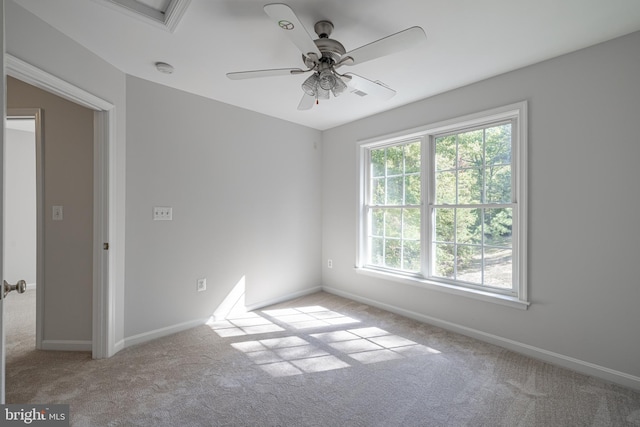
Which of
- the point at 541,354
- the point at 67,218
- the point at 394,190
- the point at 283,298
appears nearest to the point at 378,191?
the point at 394,190

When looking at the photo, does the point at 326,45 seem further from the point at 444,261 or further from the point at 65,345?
the point at 65,345

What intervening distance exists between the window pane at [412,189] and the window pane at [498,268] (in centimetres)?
94

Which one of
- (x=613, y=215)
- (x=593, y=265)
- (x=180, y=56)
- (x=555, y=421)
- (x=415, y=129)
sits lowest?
(x=555, y=421)

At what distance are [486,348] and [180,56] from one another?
363 cm

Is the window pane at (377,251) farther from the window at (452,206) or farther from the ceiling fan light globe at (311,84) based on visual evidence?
the ceiling fan light globe at (311,84)

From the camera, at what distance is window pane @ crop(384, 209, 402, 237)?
3588 millimetres

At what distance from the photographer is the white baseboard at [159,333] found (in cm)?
263

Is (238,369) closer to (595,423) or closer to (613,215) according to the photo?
(595,423)

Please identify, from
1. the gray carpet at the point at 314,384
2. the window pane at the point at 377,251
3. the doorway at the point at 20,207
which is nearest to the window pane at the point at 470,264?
the gray carpet at the point at 314,384

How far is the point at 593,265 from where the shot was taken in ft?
7.16

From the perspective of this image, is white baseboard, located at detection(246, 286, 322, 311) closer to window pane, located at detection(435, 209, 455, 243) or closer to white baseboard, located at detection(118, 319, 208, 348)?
white baseboard, located at detection(118, 319, 208, 348)

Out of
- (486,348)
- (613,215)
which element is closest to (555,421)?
(486,348)

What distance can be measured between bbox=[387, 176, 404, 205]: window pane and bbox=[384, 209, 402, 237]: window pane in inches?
4.6

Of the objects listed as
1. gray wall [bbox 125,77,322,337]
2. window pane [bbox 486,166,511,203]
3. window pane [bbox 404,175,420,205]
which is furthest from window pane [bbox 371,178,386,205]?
window pane [bbox 486,166,511,203]
